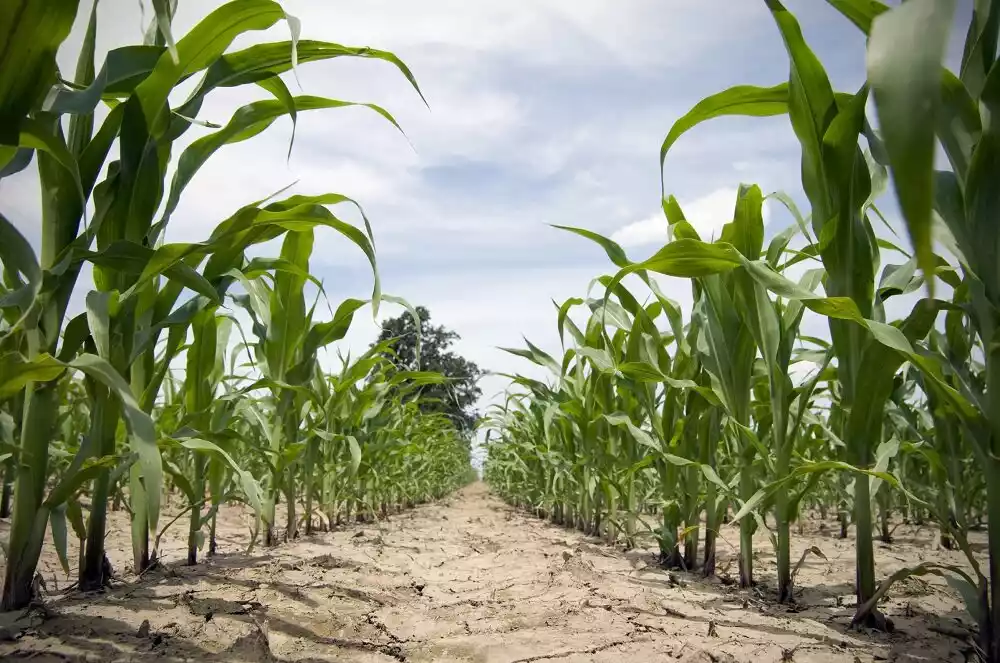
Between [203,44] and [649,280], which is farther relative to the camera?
[649,280]

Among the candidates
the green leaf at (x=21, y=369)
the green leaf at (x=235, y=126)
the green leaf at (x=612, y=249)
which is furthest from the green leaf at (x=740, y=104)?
the green leaf at (x=21, y=369)

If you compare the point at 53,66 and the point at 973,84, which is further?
the point at 973,84

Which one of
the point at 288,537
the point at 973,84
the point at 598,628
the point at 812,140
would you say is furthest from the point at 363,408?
the point at 973,84

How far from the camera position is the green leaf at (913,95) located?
0.27 meters

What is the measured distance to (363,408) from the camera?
3342mm

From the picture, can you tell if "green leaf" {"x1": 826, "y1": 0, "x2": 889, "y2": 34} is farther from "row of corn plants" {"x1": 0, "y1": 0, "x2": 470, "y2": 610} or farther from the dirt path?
the dirt path

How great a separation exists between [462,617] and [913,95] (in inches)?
61.8

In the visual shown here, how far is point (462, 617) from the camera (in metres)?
1.58

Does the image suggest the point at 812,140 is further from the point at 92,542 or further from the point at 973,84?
the point at 92,542

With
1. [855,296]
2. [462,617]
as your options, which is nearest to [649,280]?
[855,296]

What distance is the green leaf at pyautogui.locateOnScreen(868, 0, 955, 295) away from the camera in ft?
0.89

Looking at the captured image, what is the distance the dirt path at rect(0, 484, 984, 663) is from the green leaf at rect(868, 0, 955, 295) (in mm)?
1024

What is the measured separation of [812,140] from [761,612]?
109 cm

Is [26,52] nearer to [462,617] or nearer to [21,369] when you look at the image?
[21,369]
